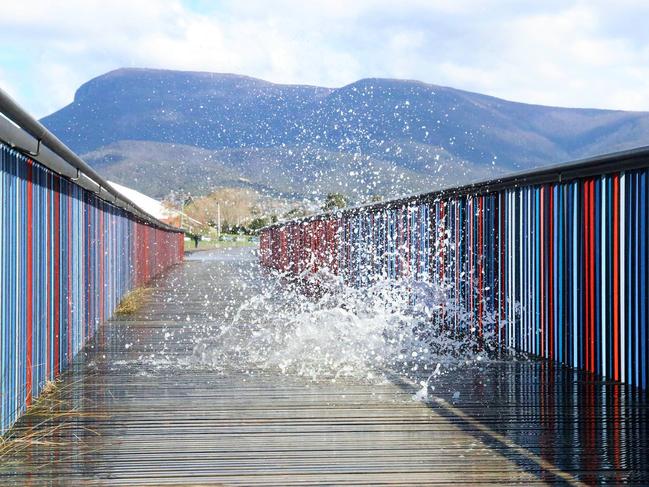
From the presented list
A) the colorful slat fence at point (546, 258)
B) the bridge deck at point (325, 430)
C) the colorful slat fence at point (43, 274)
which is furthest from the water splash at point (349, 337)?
the colorful slat fence at point (43, 274)

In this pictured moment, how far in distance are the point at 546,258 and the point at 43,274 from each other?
3.24 meters

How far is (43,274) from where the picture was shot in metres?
5.10

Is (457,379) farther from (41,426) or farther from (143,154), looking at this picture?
(143,154)

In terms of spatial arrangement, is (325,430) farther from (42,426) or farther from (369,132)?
(369,132)

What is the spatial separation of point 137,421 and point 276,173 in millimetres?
135679

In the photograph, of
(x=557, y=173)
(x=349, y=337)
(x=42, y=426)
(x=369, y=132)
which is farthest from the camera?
(x=369, y=132)

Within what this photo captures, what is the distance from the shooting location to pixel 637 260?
200 inches

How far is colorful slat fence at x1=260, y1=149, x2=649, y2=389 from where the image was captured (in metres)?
5.17

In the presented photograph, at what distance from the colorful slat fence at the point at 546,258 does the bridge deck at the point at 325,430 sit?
1.04 ft

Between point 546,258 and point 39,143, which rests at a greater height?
point 39,143

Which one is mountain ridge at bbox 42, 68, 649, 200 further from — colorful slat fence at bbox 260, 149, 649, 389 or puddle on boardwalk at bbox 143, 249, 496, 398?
colorful slat fence at bbox 260, 149, 649, 389

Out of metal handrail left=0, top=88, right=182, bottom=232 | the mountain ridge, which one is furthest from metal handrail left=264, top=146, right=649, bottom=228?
the mountain ridge

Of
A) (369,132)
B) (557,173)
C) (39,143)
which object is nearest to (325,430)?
(39,143)

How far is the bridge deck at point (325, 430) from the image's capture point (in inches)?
130
